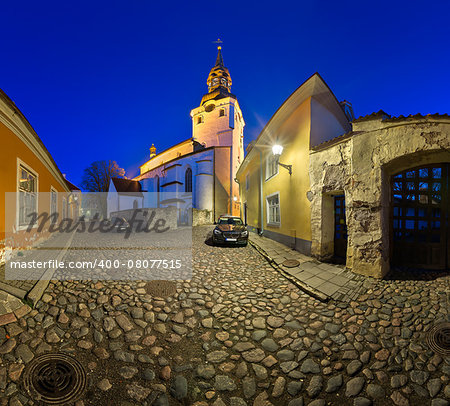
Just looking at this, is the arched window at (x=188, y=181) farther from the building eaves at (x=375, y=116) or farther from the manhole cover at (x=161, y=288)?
the building eaves at (x=375, y=116)

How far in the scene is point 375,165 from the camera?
4.80 meters

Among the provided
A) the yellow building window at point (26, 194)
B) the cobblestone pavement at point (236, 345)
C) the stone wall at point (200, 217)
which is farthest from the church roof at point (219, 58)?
the cobblestone pavement at point (236, 345)

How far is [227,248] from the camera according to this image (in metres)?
8.55

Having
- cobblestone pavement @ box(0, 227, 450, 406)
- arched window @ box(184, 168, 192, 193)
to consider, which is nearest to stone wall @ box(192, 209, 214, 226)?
arched window @ box(184, 168, 192, 193)

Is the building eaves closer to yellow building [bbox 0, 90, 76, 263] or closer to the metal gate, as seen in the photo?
the metal gate

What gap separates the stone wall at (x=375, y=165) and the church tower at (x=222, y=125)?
69.3ft

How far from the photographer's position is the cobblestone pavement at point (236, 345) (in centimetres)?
200

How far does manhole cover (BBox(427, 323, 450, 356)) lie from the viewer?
250 cm

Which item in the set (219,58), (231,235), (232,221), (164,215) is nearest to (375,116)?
(231,235)

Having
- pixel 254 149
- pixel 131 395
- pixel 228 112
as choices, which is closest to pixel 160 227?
pixel 254 149

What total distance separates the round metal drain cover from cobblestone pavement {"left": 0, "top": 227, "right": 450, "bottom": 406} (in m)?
0.07

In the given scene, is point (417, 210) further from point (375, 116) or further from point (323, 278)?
point (323, 278)

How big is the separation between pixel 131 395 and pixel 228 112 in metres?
32.6

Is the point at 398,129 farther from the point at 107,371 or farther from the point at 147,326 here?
the point at 107,371
